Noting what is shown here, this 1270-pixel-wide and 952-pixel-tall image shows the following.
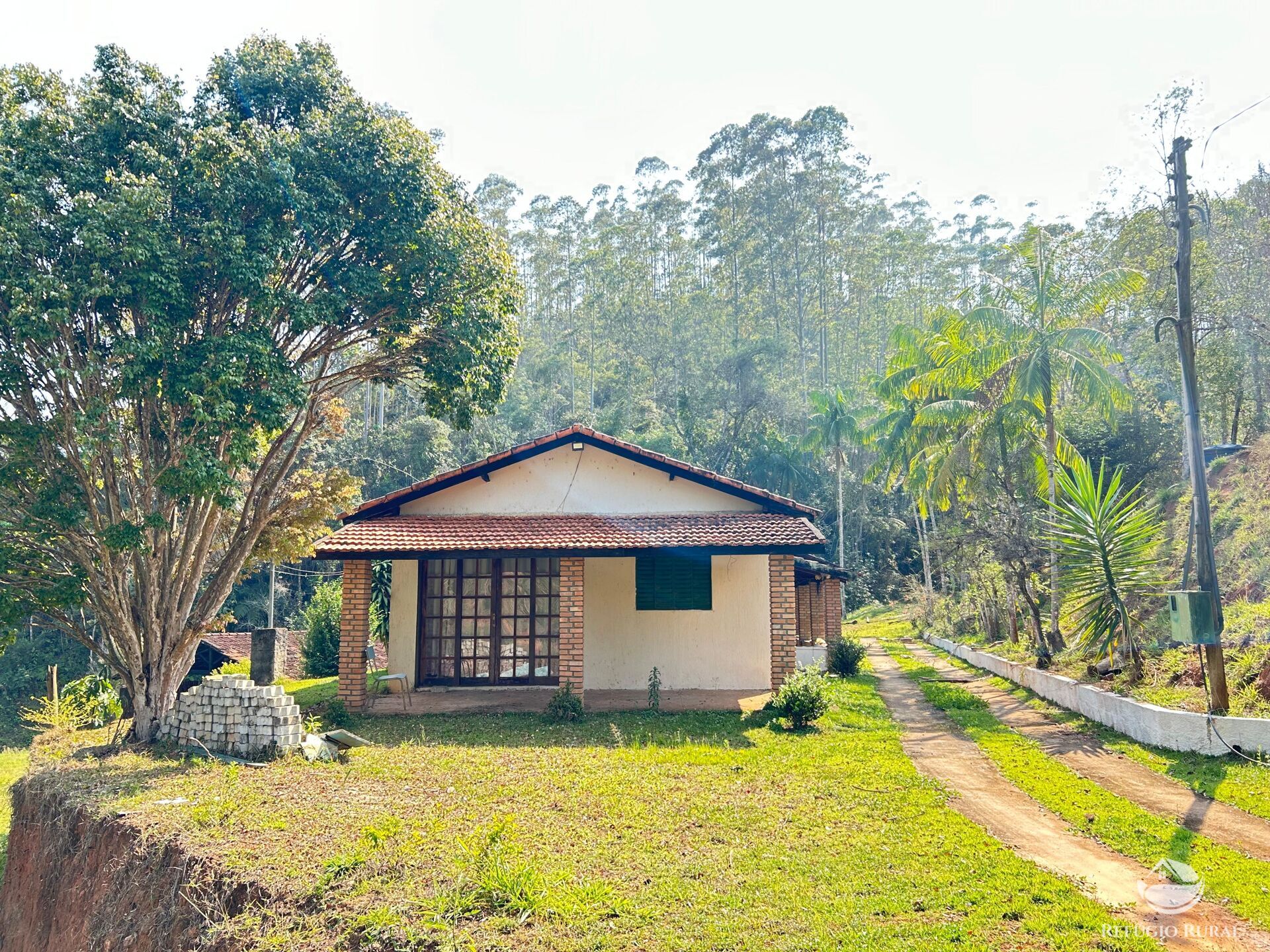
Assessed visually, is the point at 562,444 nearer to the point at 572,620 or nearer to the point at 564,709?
the point at 572,620

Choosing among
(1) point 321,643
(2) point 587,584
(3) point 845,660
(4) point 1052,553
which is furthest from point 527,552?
(3) point 845,660

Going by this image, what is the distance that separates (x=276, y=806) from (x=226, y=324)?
18.2 feet

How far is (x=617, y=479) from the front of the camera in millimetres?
14430

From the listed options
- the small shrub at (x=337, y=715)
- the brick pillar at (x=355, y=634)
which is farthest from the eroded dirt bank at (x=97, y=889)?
the brick pillar at (x=355, y=634)

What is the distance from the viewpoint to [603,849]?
6.27m

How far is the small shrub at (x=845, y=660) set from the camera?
18.6 metres

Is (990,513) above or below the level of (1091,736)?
above

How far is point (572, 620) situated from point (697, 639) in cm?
281

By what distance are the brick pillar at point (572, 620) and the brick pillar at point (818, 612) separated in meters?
A: 15.1

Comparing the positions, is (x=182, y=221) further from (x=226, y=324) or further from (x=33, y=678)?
(x=33, y=678)

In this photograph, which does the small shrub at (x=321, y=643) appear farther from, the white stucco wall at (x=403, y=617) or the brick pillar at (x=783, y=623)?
the brick pillar at (x=783, y=623)

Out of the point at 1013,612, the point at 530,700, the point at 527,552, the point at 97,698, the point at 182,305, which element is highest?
the point at 182,305

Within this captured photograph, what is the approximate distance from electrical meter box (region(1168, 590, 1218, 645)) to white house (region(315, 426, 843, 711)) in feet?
18.5

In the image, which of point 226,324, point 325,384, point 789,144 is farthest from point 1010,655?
point 789,144
